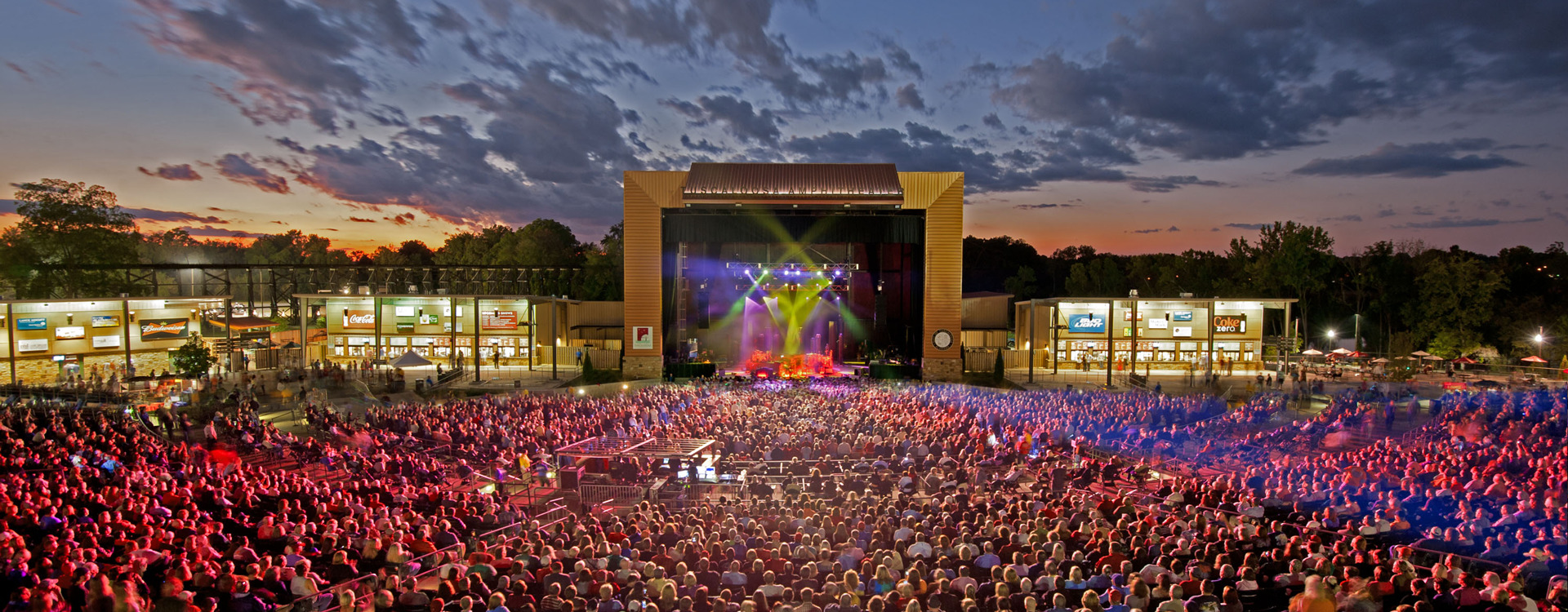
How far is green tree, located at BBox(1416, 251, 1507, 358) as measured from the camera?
33.0m

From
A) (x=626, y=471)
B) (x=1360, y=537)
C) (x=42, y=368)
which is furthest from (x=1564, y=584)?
(x=42, y=368)

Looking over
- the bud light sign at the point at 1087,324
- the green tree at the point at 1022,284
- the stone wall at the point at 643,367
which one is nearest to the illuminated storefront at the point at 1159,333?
the bud light sign at the point at 1087,324

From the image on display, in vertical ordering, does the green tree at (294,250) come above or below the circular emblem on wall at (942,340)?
above

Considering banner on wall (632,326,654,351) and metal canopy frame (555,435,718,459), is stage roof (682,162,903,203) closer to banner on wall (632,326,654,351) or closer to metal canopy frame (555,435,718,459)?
banner on wall (632,326,654,351)

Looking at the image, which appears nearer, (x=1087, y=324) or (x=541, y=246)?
(x=1087, y=324)

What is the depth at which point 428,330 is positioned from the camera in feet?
109

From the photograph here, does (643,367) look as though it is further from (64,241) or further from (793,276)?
(64,241)

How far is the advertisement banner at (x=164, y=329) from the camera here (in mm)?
29516

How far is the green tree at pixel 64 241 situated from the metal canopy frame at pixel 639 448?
37849 millimetres

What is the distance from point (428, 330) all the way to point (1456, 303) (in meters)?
51.0

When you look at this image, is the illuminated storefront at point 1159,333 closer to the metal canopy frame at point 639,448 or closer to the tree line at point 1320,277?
the tree line at point 1320,277

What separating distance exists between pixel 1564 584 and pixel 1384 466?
15.8ft

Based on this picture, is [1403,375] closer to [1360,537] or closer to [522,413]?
[1360,537]

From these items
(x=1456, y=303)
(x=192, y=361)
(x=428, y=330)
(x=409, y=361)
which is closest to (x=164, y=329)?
(x=192, y=361)
